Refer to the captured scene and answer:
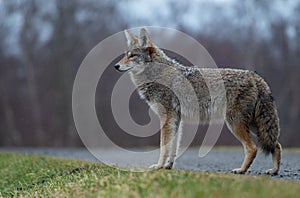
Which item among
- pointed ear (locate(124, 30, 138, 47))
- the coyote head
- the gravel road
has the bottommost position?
the gravel road

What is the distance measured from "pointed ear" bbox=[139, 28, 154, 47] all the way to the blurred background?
708 inches

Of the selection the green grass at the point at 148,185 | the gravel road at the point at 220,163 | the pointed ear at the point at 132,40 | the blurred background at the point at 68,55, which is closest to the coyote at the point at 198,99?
the pointed ear at the point at 132,40

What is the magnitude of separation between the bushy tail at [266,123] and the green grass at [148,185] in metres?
1.12

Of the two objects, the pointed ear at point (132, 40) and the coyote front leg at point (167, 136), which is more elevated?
the pointed ear at point (132, 40)

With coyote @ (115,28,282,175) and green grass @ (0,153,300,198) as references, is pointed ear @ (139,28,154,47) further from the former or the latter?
green grass @ (0,153,300,198)

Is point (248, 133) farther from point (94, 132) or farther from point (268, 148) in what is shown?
point (94, 132)

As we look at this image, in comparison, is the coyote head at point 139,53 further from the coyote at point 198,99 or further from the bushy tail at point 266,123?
the bushy tail at point 266,123

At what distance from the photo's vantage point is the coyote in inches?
267

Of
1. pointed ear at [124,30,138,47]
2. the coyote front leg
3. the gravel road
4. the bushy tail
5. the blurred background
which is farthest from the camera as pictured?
the blurred background

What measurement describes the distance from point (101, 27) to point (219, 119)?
21721 mm

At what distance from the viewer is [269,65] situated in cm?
2792

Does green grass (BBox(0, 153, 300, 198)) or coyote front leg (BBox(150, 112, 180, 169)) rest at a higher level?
coyote front leg (BBox(150, 112, 180, 169))

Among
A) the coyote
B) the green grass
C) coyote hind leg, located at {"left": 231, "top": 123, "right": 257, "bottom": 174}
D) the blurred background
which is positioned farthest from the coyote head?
the blurred background

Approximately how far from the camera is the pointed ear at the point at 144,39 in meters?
7.66
